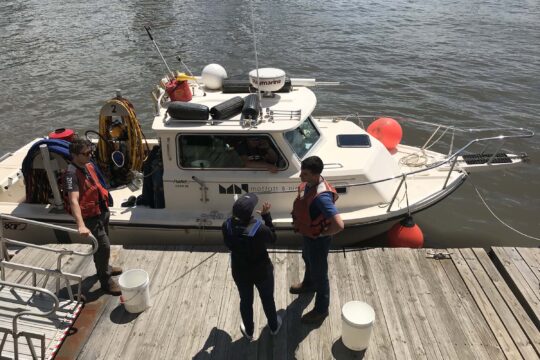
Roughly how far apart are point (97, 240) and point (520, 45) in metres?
19.0

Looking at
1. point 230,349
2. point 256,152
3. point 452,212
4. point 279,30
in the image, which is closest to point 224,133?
point 256,152

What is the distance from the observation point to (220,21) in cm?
2288

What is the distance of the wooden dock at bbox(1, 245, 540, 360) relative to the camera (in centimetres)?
446

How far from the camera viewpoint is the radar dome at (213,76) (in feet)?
22.4

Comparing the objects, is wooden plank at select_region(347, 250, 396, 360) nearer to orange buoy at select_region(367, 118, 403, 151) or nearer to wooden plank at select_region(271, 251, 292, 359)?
wooden plank at select_region(271, 251, 292, 359)

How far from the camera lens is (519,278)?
546 centimetres

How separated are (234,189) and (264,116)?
3.53ft

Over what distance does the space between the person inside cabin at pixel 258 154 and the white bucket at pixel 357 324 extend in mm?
2312

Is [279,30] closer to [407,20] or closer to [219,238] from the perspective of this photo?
[407,20]

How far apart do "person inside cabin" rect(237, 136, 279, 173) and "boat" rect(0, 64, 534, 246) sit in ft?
0.05

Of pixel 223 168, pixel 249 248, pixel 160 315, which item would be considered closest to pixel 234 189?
pixel 223 168

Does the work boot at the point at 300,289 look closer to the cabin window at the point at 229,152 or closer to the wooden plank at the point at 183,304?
the wooden plank at the point at 183,304

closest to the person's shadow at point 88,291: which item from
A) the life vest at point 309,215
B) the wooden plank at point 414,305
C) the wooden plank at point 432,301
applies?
the life vest at point 309,215

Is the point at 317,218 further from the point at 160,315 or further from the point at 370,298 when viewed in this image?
the point at 160,315
